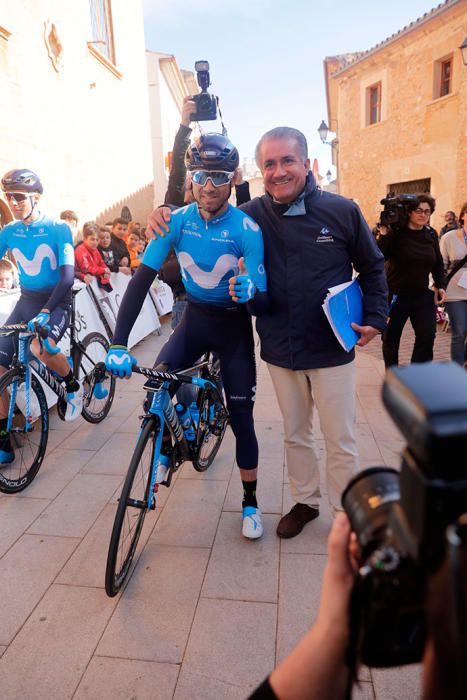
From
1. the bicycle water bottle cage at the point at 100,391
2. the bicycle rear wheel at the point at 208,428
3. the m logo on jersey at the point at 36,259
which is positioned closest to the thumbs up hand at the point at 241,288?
the bicycle rear wheel at the point at 208,428

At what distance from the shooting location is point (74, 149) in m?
11.7

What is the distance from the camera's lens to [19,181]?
374 centimetres

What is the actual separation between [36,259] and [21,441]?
158 cm

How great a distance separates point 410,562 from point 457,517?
0.34 feet

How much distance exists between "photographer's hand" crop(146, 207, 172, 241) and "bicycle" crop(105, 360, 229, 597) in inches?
31.0

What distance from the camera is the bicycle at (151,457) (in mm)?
2441

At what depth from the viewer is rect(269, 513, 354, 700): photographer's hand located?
81 centimetres

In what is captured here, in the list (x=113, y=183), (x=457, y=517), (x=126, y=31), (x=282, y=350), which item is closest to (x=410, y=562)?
(x=457, y=517)

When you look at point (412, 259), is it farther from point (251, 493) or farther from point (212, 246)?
point (251, 493)

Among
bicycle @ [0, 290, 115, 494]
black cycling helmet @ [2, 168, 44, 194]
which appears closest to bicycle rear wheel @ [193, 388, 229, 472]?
bicycle @ [0, 290, 115, 494]

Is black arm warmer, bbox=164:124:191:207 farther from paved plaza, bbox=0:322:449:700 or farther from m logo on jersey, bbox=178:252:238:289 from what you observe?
paved plaza, bbox=0:322:449:700

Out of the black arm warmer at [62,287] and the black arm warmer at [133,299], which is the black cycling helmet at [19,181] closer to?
the black arm warmer at [62,287]

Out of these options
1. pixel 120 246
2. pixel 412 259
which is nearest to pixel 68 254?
pixel 412 259

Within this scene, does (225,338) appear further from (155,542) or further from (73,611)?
(73,611)
